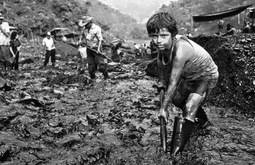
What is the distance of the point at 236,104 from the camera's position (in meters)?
6.34

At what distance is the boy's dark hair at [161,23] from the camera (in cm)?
302

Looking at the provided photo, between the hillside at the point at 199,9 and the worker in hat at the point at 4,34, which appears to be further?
the hillside at the point at 199,9

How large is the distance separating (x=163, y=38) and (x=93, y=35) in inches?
239

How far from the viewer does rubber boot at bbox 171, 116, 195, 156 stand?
3.39 metres

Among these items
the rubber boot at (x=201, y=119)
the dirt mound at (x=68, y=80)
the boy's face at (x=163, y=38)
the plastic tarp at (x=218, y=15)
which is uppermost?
the boy's face at (x=163, y=38)

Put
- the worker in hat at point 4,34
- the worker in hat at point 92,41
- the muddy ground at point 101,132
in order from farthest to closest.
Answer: the worker in hat at point 4,34 < the worker in hat at point 92,41 < the muddy ground at point 101,132

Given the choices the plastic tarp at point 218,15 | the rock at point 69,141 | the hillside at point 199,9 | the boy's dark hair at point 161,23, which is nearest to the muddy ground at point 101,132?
the rock at point 69,141

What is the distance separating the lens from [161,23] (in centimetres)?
302

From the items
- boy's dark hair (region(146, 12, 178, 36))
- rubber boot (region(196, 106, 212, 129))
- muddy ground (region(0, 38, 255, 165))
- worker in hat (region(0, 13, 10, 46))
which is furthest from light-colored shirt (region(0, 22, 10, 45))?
boy's dark hair (region(146, 12, 178, 36))

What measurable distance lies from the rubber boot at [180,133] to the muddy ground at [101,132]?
13 cm

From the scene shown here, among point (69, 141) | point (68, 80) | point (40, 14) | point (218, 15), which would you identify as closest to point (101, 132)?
point (69, 141)

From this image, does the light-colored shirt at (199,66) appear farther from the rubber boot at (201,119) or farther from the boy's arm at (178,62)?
the rubber boot at (201,119)

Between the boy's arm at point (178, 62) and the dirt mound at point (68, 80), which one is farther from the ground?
the boy's arm at point (178, 62)

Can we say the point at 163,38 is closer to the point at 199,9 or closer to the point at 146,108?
the point at 146,108
